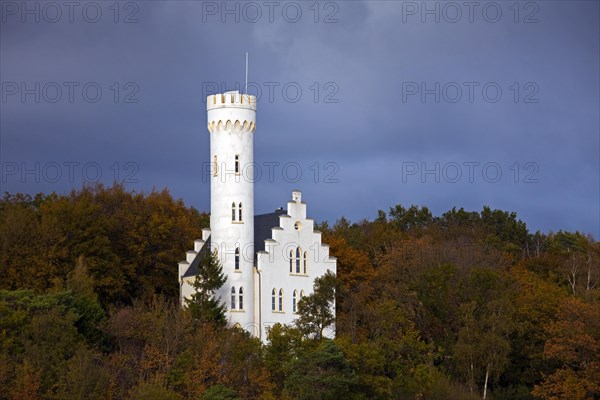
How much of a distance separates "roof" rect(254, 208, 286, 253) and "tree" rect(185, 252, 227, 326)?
459 centimetres

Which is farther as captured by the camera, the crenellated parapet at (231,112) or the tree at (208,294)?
the crenellated parapet at (231,112)

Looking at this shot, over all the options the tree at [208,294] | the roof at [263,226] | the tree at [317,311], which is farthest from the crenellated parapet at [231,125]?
the tree at [317,311]

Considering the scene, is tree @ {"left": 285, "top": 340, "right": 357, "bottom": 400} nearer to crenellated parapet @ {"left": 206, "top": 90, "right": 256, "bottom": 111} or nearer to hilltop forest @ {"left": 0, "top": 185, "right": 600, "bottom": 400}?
hilltop forest @ {"left": 0, "top": 185, "right": 600, "bottom": 400}

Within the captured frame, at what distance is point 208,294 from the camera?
77.8 m

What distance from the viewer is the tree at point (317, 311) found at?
73.7m

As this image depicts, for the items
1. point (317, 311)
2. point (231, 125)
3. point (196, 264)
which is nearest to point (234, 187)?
point (231, 125)

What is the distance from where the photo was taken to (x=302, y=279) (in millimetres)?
83688

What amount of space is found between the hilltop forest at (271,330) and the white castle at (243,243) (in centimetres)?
313

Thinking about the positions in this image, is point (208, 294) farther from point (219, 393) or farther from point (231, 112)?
point (219, 393)

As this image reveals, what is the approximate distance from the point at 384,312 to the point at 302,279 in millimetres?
8532

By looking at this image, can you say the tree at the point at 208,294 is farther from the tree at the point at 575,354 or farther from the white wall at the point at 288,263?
the tree at the point at 575,354

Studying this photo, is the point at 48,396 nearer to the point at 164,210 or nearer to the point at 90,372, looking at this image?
the point at 90,372

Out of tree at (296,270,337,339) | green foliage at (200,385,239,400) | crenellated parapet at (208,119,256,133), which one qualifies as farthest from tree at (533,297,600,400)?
crenellated parapet at (208,119,256,133)

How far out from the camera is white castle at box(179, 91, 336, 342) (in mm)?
81188
